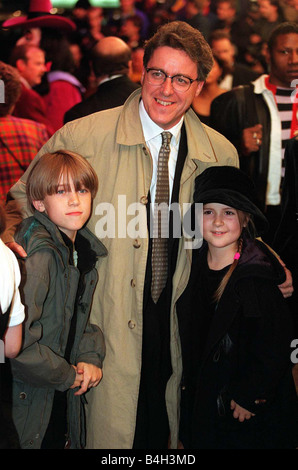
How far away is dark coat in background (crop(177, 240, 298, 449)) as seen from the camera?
2312 mm

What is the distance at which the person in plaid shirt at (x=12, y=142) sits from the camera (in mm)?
3184

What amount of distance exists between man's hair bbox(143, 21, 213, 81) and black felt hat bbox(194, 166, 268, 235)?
43 cm

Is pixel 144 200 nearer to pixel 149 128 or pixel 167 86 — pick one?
pixel 149 128

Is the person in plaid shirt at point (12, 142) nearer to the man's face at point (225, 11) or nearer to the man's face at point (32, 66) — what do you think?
the man's face at point (32, 66)

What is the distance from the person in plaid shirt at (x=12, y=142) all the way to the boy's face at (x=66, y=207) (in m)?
1.11

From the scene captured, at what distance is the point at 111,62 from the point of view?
3.57 meters

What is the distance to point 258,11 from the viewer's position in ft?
16.2

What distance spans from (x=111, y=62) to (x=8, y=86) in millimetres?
730

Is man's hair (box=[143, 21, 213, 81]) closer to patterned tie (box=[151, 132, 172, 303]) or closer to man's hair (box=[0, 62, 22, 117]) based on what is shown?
patterned tie (box=[151, 132, 172, 303])

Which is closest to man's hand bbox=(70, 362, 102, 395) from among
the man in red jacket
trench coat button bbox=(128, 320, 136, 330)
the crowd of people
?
the crowd of people

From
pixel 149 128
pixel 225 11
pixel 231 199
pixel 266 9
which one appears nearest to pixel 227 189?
pixel 231 199

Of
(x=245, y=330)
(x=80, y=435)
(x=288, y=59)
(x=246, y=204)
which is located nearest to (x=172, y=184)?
(x=246, y=204)

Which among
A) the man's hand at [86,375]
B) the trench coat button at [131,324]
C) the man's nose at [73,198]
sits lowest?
the man's hand at [86,375]

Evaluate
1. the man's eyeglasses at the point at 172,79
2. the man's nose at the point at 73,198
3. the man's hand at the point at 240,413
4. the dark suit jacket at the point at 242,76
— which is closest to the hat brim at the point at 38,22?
the dark suit jacket at the point at 242,76
